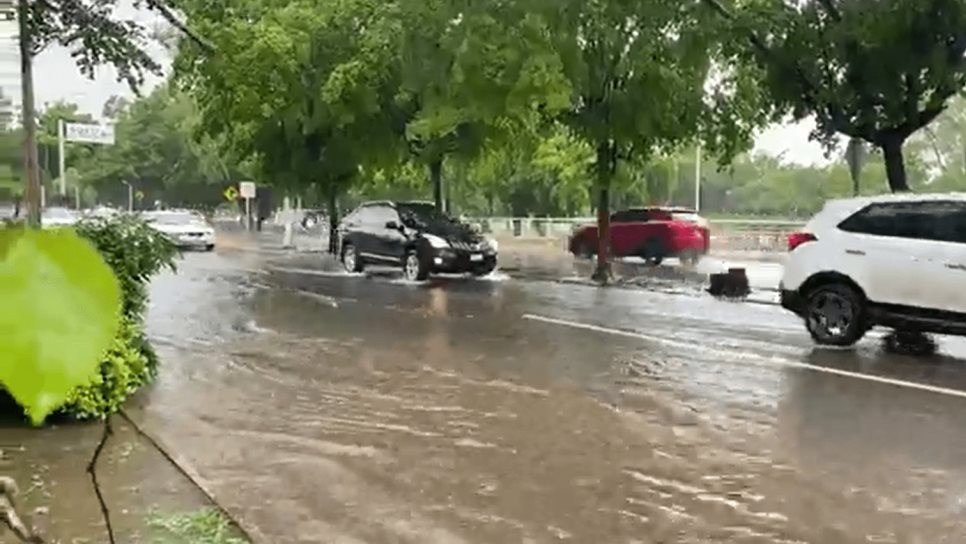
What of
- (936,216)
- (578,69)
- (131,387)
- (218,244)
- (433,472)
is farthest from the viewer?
(218,244)

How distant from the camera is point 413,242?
2164 centimetres

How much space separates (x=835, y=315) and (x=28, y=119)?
12.2 m

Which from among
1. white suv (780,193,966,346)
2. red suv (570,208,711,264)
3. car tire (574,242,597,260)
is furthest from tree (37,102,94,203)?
car tire (574,242,597,260)

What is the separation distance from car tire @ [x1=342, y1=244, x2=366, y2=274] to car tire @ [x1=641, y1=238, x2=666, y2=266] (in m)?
7.56

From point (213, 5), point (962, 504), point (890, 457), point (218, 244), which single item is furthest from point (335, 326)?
point (218, 244)

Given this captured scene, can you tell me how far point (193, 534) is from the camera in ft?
17.2

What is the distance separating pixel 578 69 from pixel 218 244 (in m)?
23.0

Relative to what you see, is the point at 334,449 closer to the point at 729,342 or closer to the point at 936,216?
the point at 729,342

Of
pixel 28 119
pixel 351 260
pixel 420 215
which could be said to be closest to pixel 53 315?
pixel 28 119

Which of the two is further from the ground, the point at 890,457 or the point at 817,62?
the point at 817,62

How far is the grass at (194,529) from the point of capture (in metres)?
5.16

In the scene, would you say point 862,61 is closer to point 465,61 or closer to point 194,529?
point 465,61

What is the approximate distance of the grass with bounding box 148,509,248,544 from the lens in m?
5.16

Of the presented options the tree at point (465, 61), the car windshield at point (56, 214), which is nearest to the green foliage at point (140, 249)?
the car windshield at point (56, 214)
